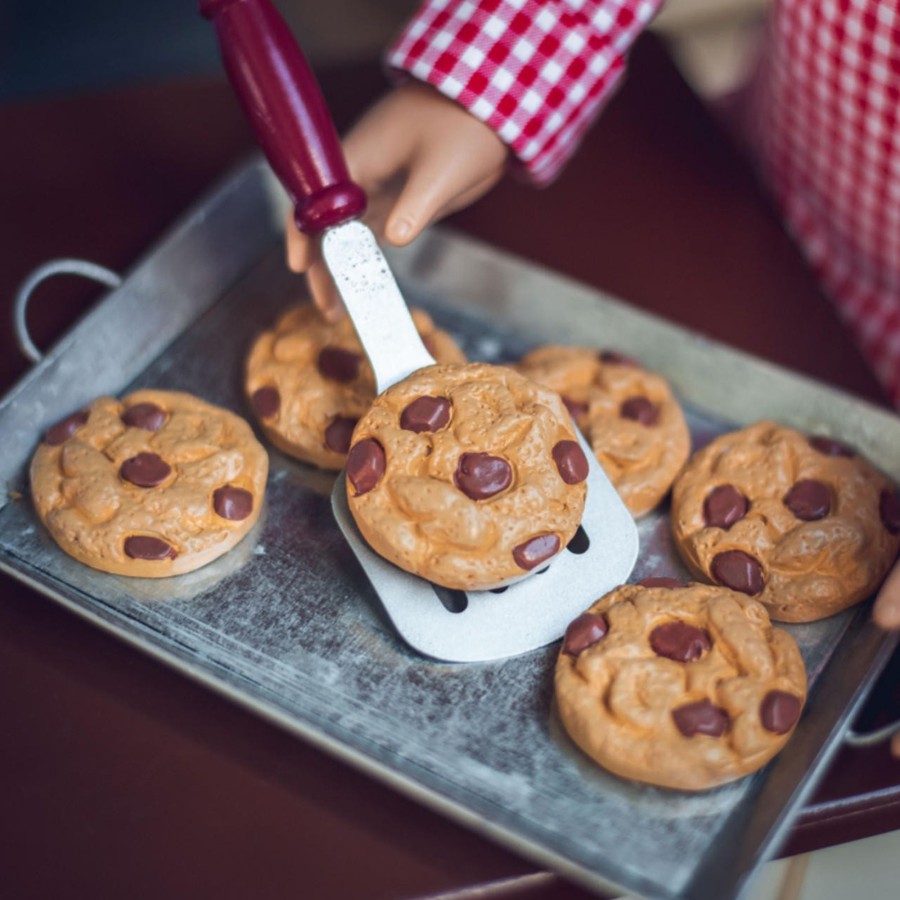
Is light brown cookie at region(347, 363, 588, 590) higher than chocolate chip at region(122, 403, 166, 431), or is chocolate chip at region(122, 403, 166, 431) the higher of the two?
chocolate chip at region(122, 403, 166, 431)

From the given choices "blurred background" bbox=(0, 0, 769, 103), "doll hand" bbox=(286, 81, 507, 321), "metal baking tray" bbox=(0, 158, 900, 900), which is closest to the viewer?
"metal baking tray" bbox=(0, 158, 900, 900)

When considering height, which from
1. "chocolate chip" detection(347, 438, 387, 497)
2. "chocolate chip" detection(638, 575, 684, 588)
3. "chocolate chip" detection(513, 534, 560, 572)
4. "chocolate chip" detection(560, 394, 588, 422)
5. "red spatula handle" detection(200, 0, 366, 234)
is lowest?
"chocolate chip" detection(638, 575, 684, 588)

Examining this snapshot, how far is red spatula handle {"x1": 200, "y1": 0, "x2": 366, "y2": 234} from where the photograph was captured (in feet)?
3.57

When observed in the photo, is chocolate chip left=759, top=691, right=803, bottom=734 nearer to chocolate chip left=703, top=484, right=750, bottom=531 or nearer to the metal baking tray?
the metal baking tray

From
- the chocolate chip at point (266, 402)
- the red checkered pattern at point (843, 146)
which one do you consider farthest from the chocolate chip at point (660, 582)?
the red checkered pattern at point (843, 146)

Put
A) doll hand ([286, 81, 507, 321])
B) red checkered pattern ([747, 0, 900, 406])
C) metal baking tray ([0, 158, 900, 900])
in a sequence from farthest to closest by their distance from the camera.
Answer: red checkered pattern ([747, 0, 900, 406]) < doll hand ([286, 81, 507, 321]) < metal baking tray ([0, 158, 900, 900])

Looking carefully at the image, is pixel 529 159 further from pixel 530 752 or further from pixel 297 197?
pixel 530 752

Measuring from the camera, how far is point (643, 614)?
1.06m

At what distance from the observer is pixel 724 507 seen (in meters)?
1.18

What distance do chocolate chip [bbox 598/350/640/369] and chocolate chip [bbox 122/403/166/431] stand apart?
520mm

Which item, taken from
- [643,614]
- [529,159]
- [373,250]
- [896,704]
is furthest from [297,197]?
[896,704]

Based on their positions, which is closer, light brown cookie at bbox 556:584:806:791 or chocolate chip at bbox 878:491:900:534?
light brown cookie at bbox 556:584:806:791

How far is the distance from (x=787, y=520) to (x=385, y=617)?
0.43 metres

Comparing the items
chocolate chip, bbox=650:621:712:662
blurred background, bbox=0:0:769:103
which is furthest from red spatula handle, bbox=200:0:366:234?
blurred background, bbox=0:0:769:103
